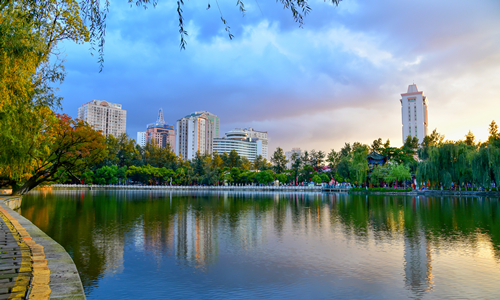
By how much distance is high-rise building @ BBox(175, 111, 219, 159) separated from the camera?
543 feet

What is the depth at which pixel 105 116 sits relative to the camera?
504ft

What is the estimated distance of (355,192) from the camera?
180 ft

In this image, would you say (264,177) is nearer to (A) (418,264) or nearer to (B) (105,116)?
(A) (418,264)

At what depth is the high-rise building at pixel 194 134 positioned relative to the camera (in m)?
166

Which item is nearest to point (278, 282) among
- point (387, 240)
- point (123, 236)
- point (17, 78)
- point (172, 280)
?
point (172, 280)

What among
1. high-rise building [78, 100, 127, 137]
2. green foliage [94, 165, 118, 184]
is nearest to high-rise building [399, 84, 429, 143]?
green foliage [94, 165, 118, 184]

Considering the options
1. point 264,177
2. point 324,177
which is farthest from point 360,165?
point 264,177

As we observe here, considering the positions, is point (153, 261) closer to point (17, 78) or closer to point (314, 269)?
point (314, 269)

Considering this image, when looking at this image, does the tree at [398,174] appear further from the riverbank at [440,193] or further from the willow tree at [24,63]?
the willow tree at [24,63]

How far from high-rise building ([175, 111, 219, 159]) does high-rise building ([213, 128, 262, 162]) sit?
6.54 metres

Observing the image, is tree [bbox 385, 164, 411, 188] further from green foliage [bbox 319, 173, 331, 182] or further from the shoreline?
green foliage [bbox 319, 173, 331, 182]

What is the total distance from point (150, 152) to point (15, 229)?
269 feet

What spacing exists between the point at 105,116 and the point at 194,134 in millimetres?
40575

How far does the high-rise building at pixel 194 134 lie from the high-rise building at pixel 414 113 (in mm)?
86681
